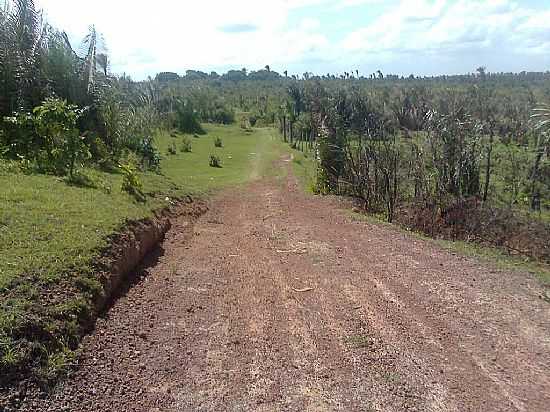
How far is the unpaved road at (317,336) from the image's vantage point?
5551mm

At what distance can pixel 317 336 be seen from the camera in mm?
6898

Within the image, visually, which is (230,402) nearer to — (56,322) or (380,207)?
(56,322)

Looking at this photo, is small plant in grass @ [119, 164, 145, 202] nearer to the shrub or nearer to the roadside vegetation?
the roadside vegetation

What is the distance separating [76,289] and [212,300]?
2.08 meters

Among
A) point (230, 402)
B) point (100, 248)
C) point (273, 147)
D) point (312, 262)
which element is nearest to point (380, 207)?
point (312, 262)

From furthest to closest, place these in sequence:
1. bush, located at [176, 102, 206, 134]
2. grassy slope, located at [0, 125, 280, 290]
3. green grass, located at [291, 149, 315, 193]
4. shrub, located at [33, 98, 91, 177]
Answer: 1. bush, located at [176, 102, 206, 134]
2. green grass, located at [291, 149, 315, 193]
3. shrub, located at [33, 98, 91, 177]
4. grassy slope, located at [0, 125, 280, 290]

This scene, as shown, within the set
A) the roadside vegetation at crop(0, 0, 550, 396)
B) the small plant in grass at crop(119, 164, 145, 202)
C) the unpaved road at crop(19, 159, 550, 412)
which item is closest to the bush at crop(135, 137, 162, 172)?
the roadside vegetation at crop(0, 0, 550, 396)

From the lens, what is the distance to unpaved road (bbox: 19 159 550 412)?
555 centimetres

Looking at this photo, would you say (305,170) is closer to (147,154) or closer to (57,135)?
(147,154)

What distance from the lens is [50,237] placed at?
24.1 feet

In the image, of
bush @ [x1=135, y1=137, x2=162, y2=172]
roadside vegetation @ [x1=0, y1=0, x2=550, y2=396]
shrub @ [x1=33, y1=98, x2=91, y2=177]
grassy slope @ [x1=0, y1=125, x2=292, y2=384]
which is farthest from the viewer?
bush @ [x1=135, y1=137, x2=162, y2=172]

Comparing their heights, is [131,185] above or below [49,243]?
below

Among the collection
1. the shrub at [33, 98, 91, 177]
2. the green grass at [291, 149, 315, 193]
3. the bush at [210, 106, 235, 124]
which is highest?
the shrub at [33, 98, 91, 177]

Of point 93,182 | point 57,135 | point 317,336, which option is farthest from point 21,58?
point 317,336
